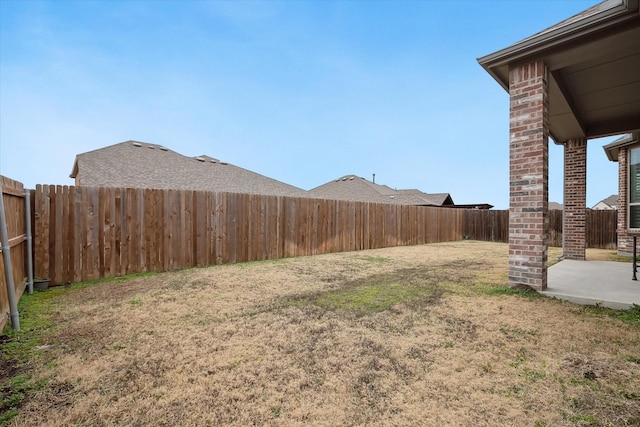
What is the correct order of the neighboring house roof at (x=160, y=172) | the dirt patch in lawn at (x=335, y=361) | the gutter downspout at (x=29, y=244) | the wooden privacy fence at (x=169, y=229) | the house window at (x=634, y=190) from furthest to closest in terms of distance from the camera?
1. the neighboring house roof at (x=160, y=172)
2. the house window at (x=634, y=190)
3. the wooden privacy fence at (x=169, y=229)
4. the gutter downspout at (x=29, y=244)
5. the dirt patch in lawn at (x=335, y=361)

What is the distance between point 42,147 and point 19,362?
7.44 metres

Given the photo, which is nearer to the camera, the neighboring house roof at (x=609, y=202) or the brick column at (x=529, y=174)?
the brick column at (x=529, y=174)

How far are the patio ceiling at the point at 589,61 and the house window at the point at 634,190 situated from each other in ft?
6.91

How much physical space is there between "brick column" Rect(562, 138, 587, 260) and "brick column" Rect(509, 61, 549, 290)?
14.1 ft

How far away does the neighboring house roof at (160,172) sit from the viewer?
34.2 feet

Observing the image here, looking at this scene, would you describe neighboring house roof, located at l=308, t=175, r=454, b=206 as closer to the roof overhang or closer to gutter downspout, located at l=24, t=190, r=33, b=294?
the roof overhang

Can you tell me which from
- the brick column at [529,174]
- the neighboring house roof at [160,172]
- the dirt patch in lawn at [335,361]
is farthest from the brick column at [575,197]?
the neighboring house roof at [160,172]

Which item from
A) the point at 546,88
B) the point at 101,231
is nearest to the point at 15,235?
the point at 101,231

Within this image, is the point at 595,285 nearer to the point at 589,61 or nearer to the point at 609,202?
the point at 589,61

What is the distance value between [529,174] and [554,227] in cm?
1108

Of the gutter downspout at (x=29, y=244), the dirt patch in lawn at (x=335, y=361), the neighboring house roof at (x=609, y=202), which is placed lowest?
the dirt patch in lawn at (x=335, y=361)

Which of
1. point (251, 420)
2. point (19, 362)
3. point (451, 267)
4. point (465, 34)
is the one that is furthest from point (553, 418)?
point (465, 34)

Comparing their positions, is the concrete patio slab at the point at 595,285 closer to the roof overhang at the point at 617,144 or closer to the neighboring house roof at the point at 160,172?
the roof overhang at the point at 617,144

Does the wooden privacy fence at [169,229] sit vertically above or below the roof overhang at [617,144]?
below
